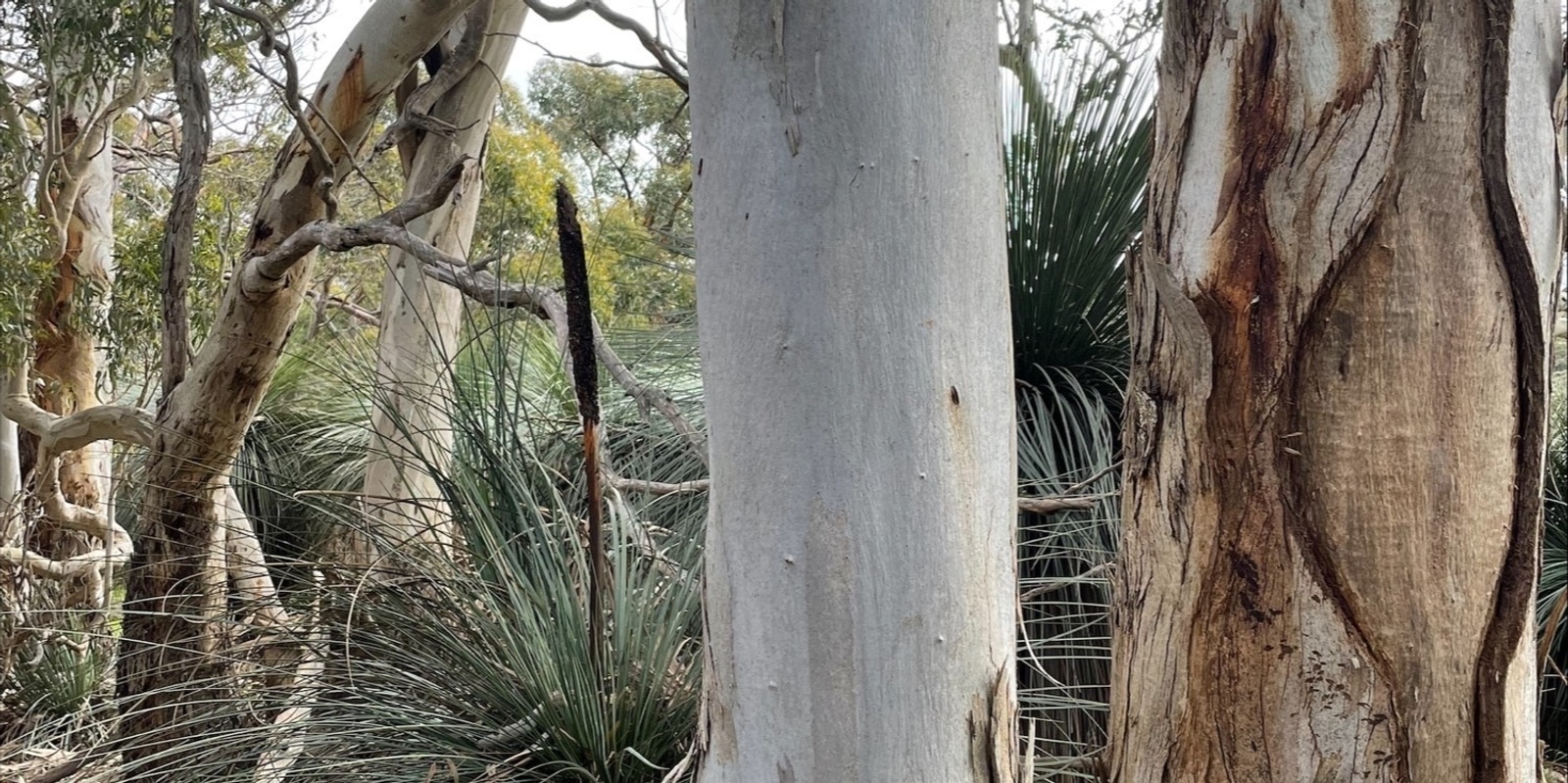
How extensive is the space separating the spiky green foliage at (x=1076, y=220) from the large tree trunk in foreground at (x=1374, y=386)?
2.30 m

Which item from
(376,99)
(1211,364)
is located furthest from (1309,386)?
(376,99)

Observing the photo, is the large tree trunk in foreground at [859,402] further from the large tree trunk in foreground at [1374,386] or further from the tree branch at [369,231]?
the tree branch at [369,231]

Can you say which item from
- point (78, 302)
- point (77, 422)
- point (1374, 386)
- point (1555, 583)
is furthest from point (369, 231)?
point (78, 302)

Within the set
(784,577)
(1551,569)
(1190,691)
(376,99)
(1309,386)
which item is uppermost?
(376,99)

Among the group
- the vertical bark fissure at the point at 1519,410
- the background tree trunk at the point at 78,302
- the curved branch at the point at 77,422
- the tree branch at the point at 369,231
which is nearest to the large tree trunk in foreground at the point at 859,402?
the vertical bark fissure at the point at 1519,410

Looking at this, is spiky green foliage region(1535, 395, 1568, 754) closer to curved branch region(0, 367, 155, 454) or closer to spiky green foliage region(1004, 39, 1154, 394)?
spiky green foliage region(1004, 39, 1154, 394)

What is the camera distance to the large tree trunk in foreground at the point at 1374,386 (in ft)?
3.66

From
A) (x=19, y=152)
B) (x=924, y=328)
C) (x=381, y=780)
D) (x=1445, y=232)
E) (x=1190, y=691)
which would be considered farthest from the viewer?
(x=19, y=152)

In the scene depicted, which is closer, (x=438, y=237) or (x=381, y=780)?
(x=381, y=780)

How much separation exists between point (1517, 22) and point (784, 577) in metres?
0.89

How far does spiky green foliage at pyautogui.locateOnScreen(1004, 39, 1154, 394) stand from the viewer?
354 cm

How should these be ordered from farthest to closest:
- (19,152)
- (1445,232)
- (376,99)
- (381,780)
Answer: (19,152)
(376,99)
(381,780)
(1445,232)

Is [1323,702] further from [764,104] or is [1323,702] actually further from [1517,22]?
[764,104]

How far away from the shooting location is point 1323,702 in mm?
1151
